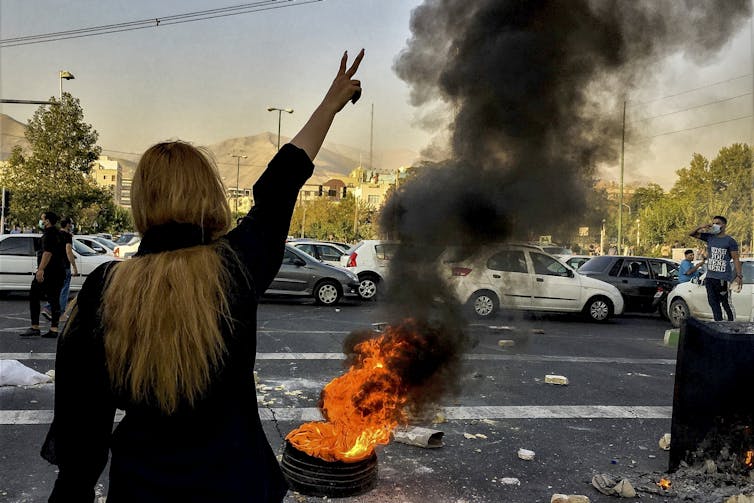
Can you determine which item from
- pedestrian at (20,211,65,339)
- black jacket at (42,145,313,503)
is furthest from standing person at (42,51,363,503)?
pedestrian at (20,211,65,339)

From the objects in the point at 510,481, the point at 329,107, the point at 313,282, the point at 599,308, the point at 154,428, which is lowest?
the point at 510,481

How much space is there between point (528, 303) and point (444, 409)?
26.4ft

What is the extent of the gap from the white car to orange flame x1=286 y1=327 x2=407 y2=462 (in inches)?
375

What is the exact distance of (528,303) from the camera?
13422mm

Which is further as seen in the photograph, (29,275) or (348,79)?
(29,275)

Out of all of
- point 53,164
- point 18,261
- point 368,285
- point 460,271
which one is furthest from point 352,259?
point 53,164

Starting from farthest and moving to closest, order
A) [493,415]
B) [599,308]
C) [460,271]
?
[599,308] → [460,271] → [493,415]

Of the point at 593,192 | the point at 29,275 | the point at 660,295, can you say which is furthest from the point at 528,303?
the point at 29,275

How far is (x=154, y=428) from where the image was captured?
4.93 feet

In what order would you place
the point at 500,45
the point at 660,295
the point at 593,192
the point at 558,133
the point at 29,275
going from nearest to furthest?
the point at 500,45 < the point at 558,133 < the point at 593,192 < the point at 29,275 < the point at 660,295

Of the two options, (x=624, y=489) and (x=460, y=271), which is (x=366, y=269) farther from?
(x=624, y=489)

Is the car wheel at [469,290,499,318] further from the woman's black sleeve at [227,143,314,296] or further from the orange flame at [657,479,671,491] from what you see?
the woman's black sleeve at [227,143,314,296]

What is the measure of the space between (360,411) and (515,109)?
126 inches

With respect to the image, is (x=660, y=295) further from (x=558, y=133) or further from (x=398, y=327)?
(x=398, y=327)
